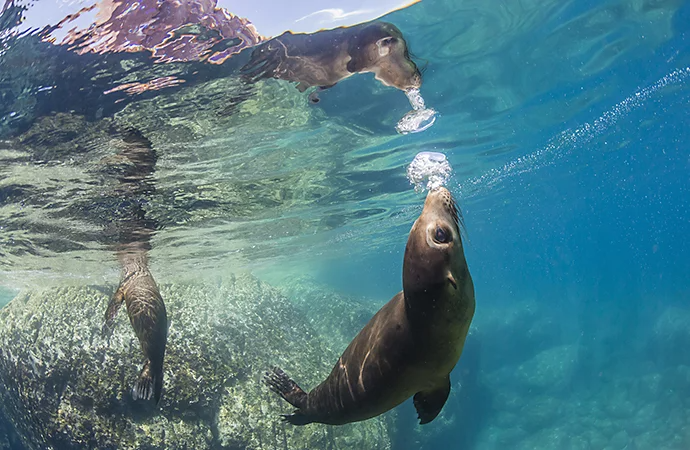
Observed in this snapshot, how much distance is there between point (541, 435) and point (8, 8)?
22545mm

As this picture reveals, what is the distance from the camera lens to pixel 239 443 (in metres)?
11.1

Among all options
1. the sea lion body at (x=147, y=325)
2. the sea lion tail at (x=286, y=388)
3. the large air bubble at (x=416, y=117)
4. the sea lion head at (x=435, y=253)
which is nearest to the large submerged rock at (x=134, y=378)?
the sea lion body at (x=147, y=325)

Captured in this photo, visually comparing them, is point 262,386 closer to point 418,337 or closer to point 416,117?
point 416,117

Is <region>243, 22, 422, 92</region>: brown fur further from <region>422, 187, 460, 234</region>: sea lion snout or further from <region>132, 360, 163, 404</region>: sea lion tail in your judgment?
<region>132, 360, 163, 404</region>: sea lion tail

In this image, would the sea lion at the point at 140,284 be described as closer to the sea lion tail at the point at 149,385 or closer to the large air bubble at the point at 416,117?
the sea lion tail at the point at 149,385

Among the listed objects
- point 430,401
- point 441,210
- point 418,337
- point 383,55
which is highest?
point 441,210

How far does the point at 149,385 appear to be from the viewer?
18.2ft

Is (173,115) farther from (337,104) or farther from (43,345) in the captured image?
(43,345)

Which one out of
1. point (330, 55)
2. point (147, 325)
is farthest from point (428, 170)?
point (147, 325)

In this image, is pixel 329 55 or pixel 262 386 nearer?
pixel 329 55

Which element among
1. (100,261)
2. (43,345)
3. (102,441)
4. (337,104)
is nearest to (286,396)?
(337,104)

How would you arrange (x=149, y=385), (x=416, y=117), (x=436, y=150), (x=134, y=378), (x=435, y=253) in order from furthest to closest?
(x=436, y=150) → (x=416, y=117) → (x=134, y=378) → (x=149, y=385) → (x=435, y=253)

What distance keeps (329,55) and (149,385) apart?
244 inches

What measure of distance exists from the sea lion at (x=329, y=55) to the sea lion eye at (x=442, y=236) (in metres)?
5.13
